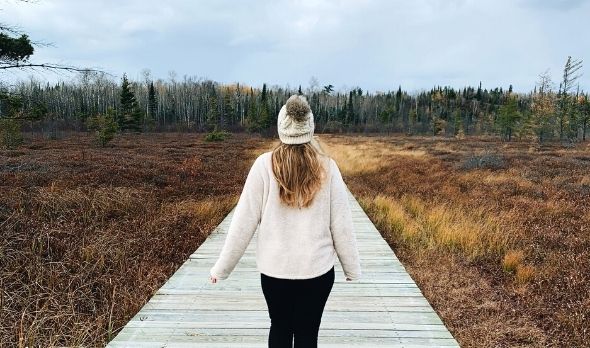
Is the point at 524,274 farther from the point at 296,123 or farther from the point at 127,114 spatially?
the point at 127,114

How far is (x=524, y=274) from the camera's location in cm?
584

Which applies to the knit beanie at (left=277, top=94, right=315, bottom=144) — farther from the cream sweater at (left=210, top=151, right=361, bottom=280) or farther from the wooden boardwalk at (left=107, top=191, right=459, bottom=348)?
the wooden boardwalk at (left=107, top=191, right=459, bottom=348)

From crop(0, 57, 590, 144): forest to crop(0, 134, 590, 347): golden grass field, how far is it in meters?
20.9

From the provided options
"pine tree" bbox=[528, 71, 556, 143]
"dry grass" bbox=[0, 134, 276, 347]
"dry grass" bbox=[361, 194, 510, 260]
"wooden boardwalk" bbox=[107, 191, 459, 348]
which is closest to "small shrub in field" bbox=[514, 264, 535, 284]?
"dry grass" bbox=[361, 194, 510, 260]

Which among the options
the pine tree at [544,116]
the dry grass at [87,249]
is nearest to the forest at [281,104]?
the pine tree at [544,116]

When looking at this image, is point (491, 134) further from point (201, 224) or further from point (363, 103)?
point (201, 224)

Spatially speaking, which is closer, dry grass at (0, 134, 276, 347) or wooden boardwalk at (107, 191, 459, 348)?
wooden boardwalk at (107, 191, 459, 348)

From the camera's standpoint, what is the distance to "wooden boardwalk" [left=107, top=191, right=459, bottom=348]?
344 cm

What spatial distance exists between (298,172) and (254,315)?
2282mm

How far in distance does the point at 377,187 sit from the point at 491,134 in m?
73.9

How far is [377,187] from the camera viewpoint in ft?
46.4

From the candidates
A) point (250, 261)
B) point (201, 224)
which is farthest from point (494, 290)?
point (201, 224)

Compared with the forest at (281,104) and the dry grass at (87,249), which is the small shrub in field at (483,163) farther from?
the forest at (281,104)

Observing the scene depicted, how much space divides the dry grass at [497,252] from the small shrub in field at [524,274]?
16 millimetres
